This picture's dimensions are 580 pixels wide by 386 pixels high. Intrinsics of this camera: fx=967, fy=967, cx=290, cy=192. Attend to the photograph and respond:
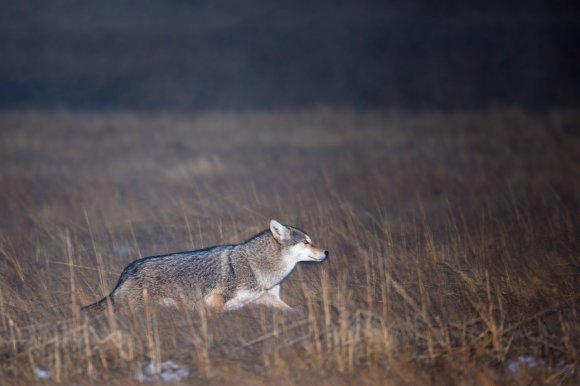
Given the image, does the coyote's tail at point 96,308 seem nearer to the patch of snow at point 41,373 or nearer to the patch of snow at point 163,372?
the patch of snow at point 41,373

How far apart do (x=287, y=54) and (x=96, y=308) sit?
41203 mm

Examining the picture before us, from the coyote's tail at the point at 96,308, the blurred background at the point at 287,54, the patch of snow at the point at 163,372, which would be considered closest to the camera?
the patch of snow at the point at 163,372

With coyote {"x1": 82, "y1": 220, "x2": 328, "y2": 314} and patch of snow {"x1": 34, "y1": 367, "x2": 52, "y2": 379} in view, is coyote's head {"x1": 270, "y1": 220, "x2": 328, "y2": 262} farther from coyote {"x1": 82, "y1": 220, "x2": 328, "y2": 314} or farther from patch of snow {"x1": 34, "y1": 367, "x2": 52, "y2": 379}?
patch of snow {"x1": 34, "y1": 367, "x2": 52, "y2": 379}

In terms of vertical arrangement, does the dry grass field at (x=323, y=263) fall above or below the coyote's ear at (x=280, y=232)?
below

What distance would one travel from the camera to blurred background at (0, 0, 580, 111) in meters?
38.4

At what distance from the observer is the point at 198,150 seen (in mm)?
21984

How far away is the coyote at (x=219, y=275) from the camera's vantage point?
880 cm

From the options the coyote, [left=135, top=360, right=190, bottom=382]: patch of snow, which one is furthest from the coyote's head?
[left=135, top=360, right=190, bottom=382]: patch of snow

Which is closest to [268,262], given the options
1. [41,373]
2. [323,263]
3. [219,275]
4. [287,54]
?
[219,275]

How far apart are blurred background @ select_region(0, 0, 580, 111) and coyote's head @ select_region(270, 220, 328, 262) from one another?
22789mm

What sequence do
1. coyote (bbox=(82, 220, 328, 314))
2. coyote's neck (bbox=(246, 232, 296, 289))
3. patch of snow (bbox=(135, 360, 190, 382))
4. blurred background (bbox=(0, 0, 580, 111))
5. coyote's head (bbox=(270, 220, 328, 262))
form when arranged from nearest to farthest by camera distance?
patch of snow (bbox=(135, 360, 190, 382)) → coyote (bbox=(82, 220, 328, 314)) → coyote's neck (bbox=(246, 232, 296, 289)) → coyote's head (bbox=(270, 220, 328, 262)) → blurred background (bbox=(0, 0, 580, 111))

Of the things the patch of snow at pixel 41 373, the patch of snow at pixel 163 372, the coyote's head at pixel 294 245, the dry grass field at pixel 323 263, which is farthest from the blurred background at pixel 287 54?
the patch of snow at pixel 41 373

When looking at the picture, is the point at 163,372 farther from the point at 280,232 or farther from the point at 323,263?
the point at 323,263

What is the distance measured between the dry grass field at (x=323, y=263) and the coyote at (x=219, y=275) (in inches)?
7.5
